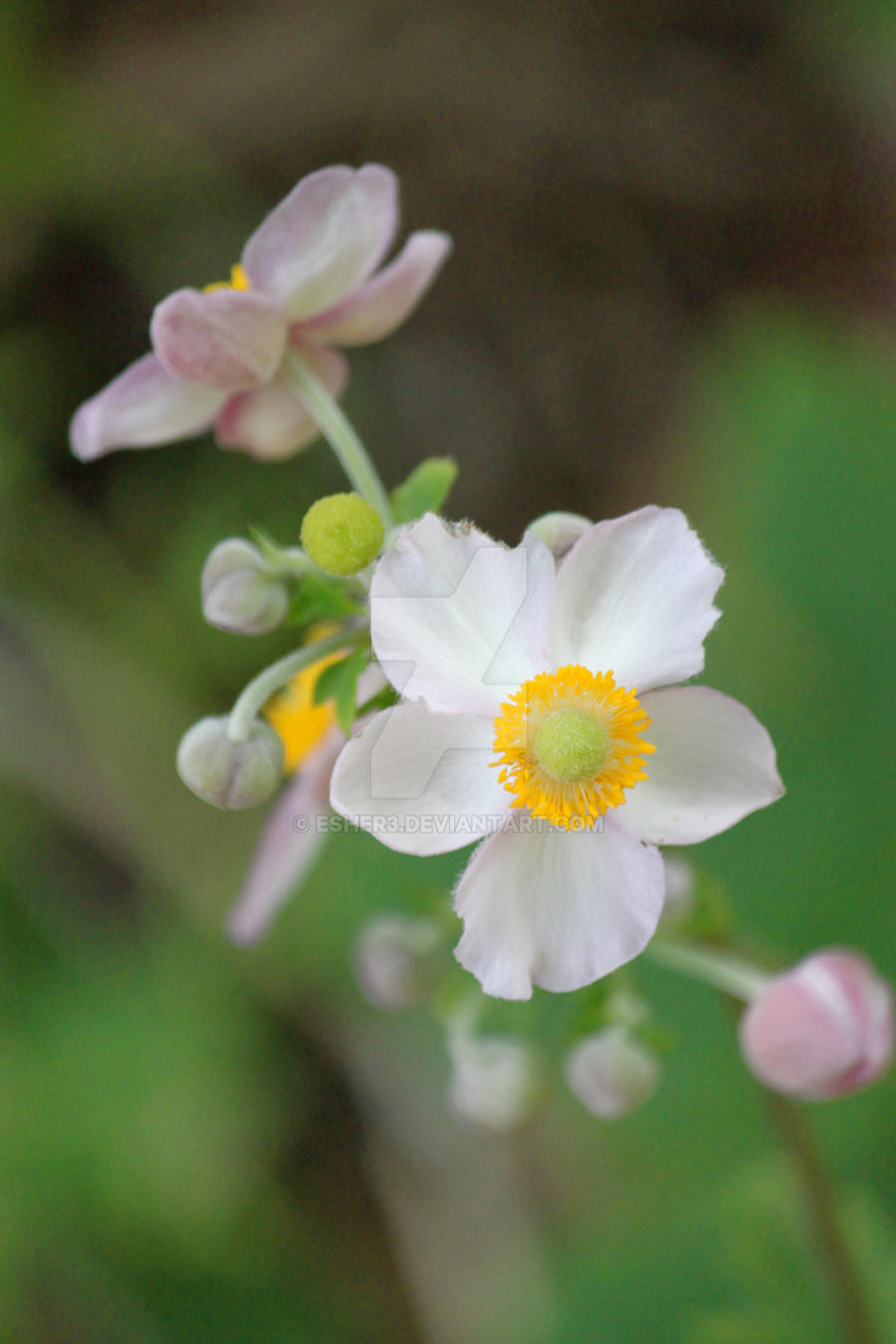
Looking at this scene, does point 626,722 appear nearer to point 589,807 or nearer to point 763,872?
point 589,807

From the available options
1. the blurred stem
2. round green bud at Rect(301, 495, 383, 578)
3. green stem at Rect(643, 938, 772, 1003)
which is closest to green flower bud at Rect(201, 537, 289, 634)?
round green bud at Rect(301, 495, 383, 578)

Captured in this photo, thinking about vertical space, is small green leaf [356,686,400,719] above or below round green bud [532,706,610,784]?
above

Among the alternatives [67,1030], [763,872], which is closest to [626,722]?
[763,872]

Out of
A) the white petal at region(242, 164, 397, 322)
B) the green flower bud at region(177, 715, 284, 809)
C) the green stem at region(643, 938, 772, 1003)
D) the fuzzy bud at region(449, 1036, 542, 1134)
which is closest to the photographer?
the green flower bud at region(177, 715, 284, 809)

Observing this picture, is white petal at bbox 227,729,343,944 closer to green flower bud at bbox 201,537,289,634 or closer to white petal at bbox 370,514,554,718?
green flower bud at bbox 201,537,289,634

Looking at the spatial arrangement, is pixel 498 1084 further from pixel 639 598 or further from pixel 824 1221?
pixel 639 598

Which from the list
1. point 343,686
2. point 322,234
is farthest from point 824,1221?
point 322,234

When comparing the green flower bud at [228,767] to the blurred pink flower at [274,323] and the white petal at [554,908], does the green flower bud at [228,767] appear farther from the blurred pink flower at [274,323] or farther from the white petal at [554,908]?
the blurred pink flower at [274,323]
